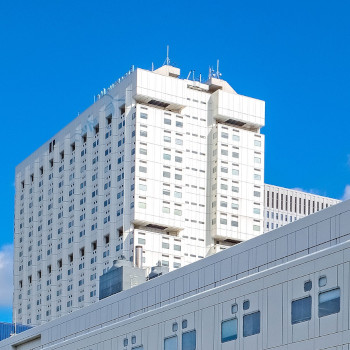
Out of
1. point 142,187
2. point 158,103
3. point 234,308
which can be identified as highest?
point 158,103

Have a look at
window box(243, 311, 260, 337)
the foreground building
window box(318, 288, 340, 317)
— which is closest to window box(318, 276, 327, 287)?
the foreground building

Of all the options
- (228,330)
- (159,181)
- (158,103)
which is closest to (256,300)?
(228,330)

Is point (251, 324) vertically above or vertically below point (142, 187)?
below

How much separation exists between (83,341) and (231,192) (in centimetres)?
11742

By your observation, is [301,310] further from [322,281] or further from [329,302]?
[329,302]

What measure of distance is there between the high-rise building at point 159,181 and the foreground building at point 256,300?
10520 centimetres

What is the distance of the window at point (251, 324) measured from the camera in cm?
5856

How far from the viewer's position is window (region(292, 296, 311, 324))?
5481cm

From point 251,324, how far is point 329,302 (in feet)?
22.1

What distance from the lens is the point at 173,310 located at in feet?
217

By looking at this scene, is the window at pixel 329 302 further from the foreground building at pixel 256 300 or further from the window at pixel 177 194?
the window at pixel 177 194

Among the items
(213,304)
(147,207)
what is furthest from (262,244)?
(147,207)

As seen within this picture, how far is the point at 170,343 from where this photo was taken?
6625 centimetres

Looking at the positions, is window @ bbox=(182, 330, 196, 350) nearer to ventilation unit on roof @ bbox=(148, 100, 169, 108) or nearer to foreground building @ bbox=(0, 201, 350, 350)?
foreground building @ bbox=(0, 201, 350, 350)
